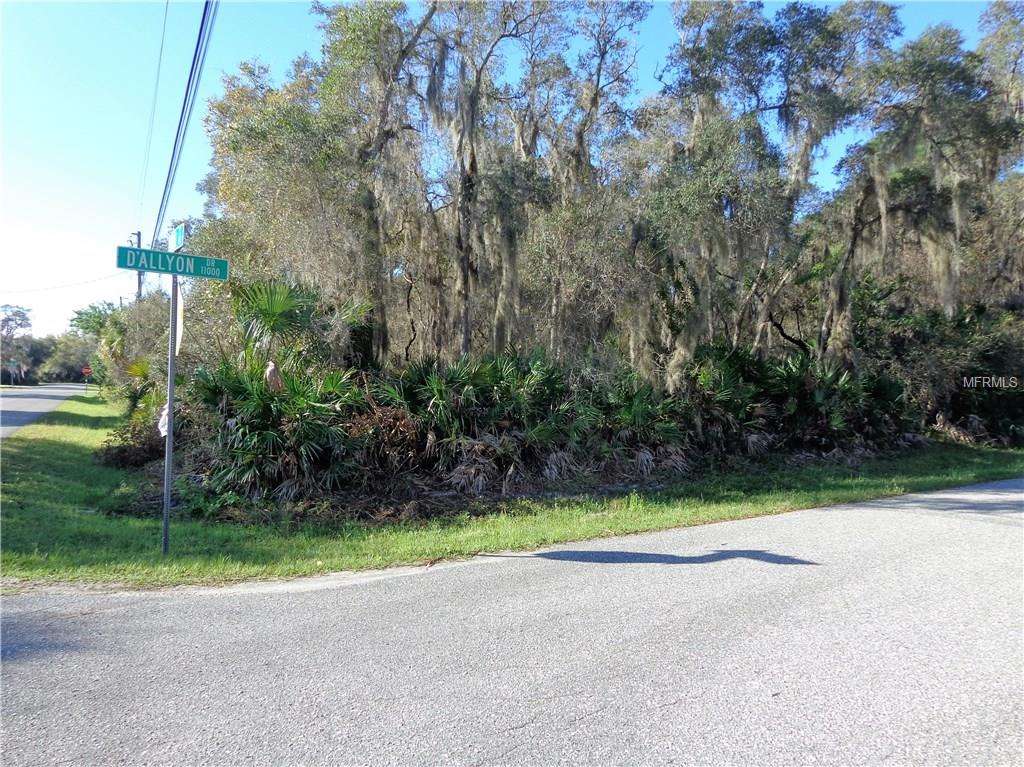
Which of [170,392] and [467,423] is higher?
[170,392]

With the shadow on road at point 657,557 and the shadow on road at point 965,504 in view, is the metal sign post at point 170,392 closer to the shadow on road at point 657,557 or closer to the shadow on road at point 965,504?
the shadow on road at point 657,557

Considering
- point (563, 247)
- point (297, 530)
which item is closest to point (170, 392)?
point (297, 530)

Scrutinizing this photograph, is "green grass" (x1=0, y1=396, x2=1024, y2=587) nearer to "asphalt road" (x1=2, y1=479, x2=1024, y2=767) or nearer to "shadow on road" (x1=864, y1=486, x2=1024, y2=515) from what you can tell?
"shadow on road" (x1=864, y1=486, x2=1024, y2=515)

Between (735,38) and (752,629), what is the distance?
14277mm

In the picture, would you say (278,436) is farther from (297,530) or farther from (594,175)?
(594,175)

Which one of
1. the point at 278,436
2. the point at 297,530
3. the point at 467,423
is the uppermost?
the point at 467,423

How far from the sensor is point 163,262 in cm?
582

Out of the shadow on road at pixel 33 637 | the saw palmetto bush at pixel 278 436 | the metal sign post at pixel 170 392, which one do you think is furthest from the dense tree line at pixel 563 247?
the shadow on road at pixel 33 637

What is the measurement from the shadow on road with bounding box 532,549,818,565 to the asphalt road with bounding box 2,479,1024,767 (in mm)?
118
